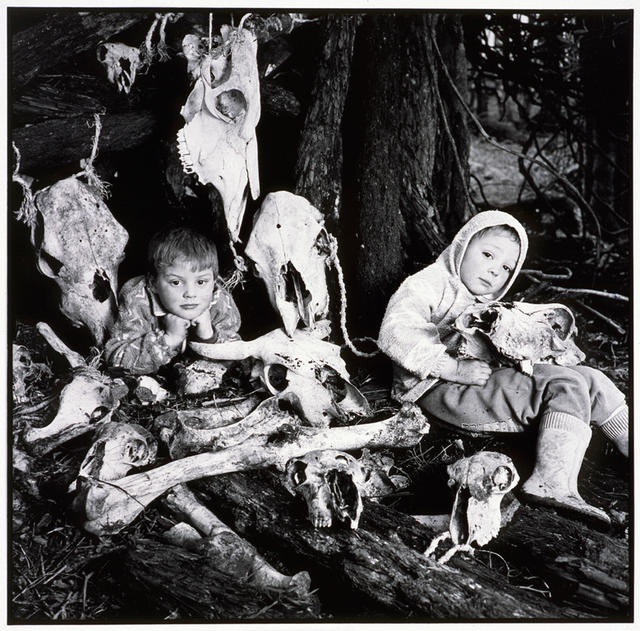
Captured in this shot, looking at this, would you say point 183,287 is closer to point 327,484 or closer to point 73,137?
point 73,137

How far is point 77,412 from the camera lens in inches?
113

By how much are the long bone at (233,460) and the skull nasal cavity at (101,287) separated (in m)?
0.80

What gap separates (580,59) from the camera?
14.7ft

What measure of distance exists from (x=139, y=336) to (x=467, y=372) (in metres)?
1.24

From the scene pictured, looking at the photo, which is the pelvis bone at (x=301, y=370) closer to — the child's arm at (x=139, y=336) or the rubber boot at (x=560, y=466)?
the child's arm at (x=139, y=336)

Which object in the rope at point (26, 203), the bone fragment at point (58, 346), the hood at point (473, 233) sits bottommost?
the bone fragment at point (58, 346)

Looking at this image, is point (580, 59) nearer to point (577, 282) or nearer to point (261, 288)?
point (577, 282)

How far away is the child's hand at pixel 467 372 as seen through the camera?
2.97m

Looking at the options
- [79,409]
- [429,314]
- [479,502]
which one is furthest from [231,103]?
[479,502]

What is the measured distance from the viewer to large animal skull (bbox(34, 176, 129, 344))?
3.11 m

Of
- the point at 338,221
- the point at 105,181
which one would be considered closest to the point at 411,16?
the point at 338,221

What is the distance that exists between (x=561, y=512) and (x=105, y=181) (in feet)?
7.36

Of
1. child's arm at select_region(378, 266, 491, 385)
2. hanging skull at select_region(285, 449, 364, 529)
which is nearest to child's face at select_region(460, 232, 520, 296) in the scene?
child's arm at select_region(378, 266, 491, 385)

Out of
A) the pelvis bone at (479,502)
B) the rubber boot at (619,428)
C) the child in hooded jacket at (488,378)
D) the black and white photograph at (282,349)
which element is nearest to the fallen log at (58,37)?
the black and white photograph at (282,349)
